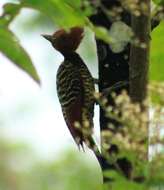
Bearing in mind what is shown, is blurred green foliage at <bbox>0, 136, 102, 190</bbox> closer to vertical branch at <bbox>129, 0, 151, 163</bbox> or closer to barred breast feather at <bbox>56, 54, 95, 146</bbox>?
barred breast feather at <bbox>56, 54, 95, 146</bbox>

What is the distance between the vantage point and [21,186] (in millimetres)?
7172

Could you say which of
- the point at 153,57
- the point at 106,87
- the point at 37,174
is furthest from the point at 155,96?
the point at 37,174

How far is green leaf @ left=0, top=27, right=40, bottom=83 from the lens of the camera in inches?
63.0

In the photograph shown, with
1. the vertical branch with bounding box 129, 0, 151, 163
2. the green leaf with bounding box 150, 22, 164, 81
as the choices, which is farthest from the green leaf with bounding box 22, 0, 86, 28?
the green leaf with bounding box 150, 22, 164, 81

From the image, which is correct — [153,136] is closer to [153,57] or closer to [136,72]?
[136,72]

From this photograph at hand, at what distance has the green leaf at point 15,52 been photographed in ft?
5.25

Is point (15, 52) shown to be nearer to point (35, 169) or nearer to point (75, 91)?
point (75, 91)

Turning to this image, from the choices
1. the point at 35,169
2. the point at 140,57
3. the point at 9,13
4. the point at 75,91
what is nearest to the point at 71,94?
the point at 75,91

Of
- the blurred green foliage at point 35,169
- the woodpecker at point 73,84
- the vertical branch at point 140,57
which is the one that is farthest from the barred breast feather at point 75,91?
the blurred green foliage at point 35,169

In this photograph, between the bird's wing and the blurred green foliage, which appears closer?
the bird's wing

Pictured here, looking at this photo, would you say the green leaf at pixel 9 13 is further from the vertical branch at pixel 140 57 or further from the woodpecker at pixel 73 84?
the woodpecker at pixel 73 84

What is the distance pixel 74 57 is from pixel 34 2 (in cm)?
194

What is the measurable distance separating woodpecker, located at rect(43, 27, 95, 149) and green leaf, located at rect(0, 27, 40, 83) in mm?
1434

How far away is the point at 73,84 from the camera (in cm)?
346
